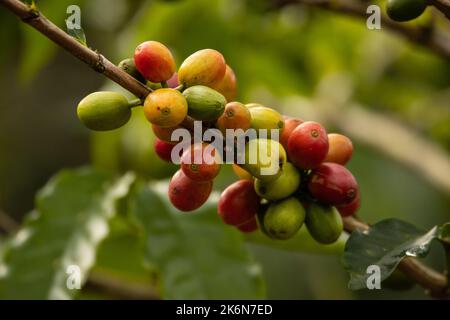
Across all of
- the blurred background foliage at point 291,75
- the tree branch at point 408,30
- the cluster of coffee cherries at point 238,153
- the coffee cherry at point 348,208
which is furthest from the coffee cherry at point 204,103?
the blurred background foliage at point 291,75

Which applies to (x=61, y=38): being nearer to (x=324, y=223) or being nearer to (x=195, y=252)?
(x=324, y=223)

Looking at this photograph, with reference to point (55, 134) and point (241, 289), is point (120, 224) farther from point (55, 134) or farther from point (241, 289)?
point (55, 134)

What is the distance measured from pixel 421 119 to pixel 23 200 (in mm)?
2236

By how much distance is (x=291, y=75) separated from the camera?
8.37 feet

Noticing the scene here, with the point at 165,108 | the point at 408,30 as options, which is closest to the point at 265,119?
the point at 165,108

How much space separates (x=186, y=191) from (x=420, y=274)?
1.26 ft

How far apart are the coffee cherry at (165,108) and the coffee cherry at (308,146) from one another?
0.16 m

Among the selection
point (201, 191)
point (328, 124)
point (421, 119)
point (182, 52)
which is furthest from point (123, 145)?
point (201, 191)

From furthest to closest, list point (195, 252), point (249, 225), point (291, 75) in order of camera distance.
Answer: point (291, 75)
point (195, 252)
point (249, 225)

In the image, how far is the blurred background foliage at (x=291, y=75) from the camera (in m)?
2.18

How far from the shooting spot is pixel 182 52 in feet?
7.64

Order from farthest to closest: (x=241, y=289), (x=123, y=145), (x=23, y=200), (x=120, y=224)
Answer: (x=23, y=200) < (x=123, y=145) < (x=120, y=224) < (x=241, y=289)

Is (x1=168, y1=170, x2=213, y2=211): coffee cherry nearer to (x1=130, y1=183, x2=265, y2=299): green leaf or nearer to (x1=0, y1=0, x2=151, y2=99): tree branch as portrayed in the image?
(x1=0, y1=0, x2=151, y2=99): tree branch

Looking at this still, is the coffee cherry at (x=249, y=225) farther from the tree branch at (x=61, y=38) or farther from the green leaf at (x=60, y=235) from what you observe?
the green leaf at (x=60, y=235)
